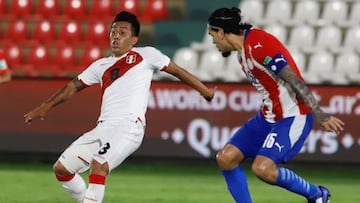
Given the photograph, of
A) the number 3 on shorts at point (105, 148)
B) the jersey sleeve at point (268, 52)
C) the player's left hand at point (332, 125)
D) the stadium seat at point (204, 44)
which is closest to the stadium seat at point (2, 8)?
the stadium seat at point (204, 44)

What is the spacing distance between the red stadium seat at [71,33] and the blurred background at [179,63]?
2 cm

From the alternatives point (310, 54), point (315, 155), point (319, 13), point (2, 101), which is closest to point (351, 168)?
point (315, 155)

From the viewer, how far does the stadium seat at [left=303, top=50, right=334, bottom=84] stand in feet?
48.6

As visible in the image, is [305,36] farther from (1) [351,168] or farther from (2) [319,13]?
(1) [351,168]

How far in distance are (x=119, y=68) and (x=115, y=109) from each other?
0.37 meters

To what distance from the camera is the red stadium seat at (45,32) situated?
1673 cm

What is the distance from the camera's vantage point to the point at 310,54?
1540cm

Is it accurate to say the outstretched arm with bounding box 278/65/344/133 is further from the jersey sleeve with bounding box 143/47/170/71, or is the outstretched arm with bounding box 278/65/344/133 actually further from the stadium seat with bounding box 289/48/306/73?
the stadium seat with bounding box 289/48/306/73

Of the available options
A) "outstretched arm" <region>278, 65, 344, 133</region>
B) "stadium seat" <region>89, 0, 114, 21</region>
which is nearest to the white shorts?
"outstretched arm" <region>278, 65, 344, 133</region>

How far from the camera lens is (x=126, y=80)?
335 inches

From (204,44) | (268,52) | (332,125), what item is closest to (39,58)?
(204,44)

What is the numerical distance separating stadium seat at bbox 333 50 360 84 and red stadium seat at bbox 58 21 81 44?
4.21 metres

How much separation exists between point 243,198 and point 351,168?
19.3 feet

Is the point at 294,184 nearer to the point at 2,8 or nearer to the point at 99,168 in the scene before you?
the point at 99,168
